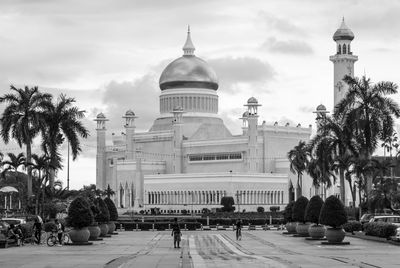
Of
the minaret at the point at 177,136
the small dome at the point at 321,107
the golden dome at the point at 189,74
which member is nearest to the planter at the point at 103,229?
the minaret at the point at 177,136

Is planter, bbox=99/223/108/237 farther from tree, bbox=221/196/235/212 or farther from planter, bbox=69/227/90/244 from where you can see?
tree, bbox=221/196/235/212

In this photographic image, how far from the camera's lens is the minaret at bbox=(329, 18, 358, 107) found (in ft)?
430

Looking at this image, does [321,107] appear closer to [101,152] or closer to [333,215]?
[101,152]

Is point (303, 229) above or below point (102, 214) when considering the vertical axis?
below

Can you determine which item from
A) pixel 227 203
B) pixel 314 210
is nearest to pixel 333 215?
pixel 314 210

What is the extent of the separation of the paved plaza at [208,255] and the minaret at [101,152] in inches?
4085

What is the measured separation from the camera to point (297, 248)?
148ft

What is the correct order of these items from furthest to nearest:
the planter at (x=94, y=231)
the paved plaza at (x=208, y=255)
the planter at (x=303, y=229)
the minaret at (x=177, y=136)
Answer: the minaret at (x=177, y=136)
the planter at (x=303, y=229)
the planter at (x=94, y=231)
the paved plaza at (x=208, y=255)

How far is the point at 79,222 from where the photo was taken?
158 feet

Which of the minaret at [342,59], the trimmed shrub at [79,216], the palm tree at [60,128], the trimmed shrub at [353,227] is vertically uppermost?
the minaret at [342,59]

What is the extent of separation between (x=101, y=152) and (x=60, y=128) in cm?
8733

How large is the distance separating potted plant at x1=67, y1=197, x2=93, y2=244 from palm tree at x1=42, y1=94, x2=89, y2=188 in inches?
718

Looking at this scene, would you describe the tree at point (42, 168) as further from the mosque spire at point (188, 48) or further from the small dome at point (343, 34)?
the mosque spire at point (188, 48)

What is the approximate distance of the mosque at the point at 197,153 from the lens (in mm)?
128500
